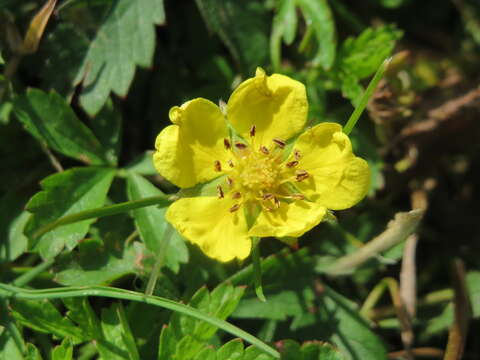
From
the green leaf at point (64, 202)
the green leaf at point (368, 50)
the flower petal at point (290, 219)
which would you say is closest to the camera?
the flower petal at point (290, 219)

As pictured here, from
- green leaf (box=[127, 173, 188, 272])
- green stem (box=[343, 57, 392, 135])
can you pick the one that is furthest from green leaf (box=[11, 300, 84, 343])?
green stem (box=[343, 57, 392, 135])

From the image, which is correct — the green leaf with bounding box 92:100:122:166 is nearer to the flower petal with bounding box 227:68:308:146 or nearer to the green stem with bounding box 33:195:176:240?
the green stem with bounding box 33:195:176:240

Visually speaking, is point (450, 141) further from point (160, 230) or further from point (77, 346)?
point (77, 346)

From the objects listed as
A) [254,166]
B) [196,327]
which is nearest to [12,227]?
[196,327]

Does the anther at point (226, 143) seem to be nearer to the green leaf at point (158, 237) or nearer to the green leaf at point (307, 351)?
the green leaf at point (158, 237)

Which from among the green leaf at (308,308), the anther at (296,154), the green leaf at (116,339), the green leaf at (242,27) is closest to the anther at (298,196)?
the anther at (296,154)

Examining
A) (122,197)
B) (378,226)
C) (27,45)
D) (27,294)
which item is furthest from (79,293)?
(378,226)
